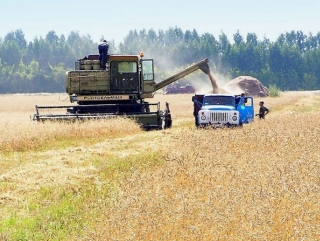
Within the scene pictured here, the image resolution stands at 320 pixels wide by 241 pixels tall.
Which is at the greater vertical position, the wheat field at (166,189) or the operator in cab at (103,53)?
the operator in cab at (103,53)

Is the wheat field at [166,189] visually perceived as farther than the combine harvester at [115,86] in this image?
No

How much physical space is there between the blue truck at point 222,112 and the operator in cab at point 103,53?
5032 mm

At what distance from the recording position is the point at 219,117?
2316 cm

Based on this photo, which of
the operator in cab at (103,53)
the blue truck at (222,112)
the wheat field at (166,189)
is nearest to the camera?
the wheat field at (166,189)

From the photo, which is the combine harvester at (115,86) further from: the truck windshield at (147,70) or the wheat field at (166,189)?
the wheat field at (166,189)

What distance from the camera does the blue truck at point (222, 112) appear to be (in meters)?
23.0

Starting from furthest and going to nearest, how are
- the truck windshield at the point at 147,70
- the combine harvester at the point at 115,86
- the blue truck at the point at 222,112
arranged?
the truck windshield at the point at 147,70 < the combine harvester at the point at 115,86 < the blue truck at the point at 222,112

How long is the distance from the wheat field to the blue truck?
5146 mm

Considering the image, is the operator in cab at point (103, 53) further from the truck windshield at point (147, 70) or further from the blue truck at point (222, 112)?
the blue truck at point (222, 112)

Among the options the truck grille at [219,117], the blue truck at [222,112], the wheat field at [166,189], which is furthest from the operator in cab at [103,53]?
the wheat field at [166,189]

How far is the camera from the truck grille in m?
23.1

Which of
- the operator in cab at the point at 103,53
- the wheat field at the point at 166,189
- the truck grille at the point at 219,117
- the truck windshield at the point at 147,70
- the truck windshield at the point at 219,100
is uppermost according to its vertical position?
the operator in cab at the point at 103,53

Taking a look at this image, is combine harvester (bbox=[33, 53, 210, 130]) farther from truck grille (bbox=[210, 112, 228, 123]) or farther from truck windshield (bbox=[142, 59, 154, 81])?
truck grille (bbox=[210, 112, 228, 123])

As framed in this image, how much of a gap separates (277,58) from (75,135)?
14444 cm
